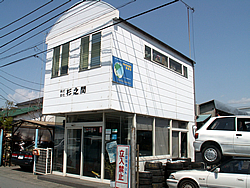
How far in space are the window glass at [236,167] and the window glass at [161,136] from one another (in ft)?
12.9

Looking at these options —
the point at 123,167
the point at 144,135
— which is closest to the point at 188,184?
the point at 123,167

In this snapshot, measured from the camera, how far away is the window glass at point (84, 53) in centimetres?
1009

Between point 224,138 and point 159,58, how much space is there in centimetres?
574

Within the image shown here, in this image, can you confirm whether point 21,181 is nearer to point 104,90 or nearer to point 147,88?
point 104,90

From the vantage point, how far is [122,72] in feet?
31.0

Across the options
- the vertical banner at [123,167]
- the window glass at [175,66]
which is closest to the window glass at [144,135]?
the vertical banner at [123,167]

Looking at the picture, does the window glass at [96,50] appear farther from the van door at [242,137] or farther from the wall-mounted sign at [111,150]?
the van door at [242,137]

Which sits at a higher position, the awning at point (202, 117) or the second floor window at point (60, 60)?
the second floor window at point (60, 60)

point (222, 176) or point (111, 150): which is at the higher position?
point (111, 150)

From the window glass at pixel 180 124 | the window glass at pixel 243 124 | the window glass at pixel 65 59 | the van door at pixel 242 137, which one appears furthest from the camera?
the window glass at pixel 180 124

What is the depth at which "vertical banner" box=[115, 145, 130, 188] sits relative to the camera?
7846mm

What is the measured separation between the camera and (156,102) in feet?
37.0

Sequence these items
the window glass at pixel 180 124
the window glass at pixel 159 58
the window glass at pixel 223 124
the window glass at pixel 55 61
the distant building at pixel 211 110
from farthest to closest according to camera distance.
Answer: the distant building at pixel 211 110
the window glass at pixel 180 124
the window glass at pixel 159 58
the window glass at pixel 55 61
the window glass at pixel 223 124

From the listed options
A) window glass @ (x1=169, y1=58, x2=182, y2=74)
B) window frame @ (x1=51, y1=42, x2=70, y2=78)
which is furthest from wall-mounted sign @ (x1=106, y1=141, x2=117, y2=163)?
window glass @ (x1=169, y1=58, x2=182, y2=74)
